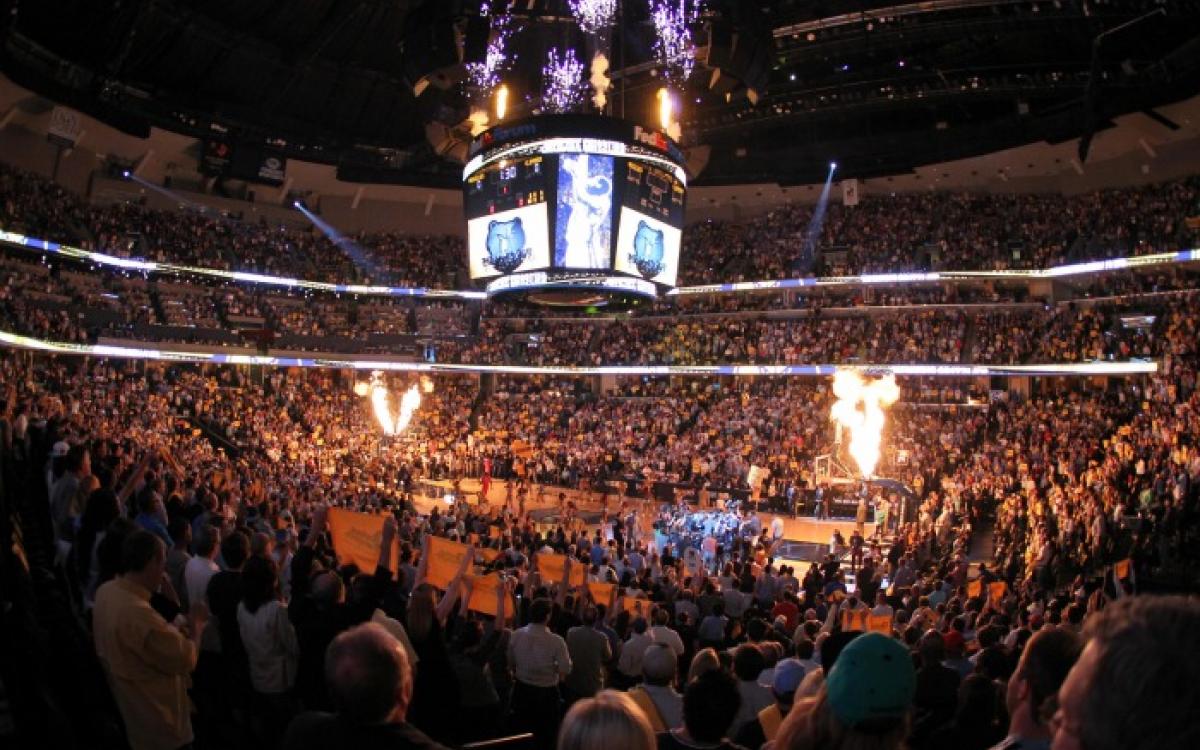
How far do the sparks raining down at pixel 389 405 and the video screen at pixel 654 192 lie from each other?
2297cm

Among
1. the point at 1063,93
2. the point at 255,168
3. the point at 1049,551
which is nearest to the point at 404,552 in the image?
the point at 1049,551

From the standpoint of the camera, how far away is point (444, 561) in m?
9.91

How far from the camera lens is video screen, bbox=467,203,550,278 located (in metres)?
16.9

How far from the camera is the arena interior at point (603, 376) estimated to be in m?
4.81

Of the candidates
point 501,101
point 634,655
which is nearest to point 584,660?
point 634,655

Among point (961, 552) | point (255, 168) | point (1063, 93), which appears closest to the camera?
point (961, 552)

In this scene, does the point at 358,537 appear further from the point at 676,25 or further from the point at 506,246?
the point at 676,25

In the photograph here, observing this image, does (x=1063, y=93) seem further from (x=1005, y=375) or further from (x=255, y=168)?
(x=255, y=168)

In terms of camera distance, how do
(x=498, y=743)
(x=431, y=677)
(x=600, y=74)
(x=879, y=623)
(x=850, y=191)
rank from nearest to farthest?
(x=498, y=743) → (x=431, y=677) → (x=879, y=623) → (x=600, y=74) → (x=850, y=191)

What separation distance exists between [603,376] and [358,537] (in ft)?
121

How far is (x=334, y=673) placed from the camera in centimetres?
284

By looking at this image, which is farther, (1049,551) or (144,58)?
(144,58)

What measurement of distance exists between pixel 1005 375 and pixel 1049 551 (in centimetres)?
1894

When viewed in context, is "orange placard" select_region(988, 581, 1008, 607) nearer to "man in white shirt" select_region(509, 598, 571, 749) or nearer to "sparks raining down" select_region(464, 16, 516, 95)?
"man in white shirt" select_region(509, 598, 571, 749)
